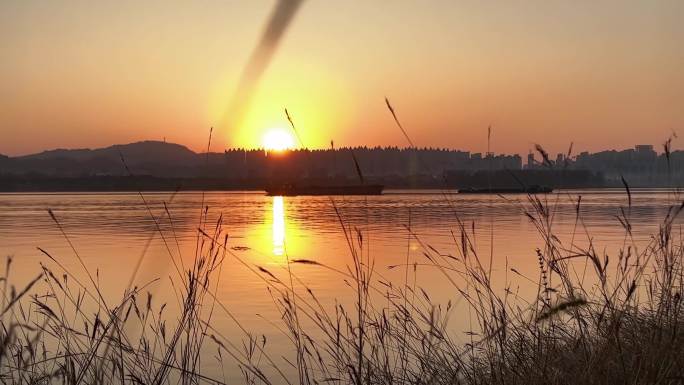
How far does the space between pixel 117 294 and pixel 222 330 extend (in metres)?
4.07

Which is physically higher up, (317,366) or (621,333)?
(621,333)

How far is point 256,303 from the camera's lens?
1136 cm

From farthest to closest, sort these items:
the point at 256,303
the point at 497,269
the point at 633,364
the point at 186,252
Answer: the point at 186,252
the point at 497,269
the point at 256,303
the point at 633,364

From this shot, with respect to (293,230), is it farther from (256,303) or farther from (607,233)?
(256,303)

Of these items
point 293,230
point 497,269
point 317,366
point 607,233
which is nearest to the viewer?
point 317,366

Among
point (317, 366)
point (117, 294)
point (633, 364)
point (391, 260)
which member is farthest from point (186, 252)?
point (633, 364)

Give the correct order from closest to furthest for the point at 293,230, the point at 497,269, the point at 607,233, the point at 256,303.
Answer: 1. the point at 256,303
2. the point at 497,269
3. the point at 607,233
4. the point at 293,230

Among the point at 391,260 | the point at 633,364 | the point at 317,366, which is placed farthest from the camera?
the point at 391,260

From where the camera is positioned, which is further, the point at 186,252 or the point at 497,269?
the point at 186,252

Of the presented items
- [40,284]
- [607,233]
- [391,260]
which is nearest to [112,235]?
[391,260]

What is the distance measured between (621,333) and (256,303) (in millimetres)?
6467

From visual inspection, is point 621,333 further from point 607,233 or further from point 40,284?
point 607,233

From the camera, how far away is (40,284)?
11.7m

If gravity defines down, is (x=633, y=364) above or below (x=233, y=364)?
above
